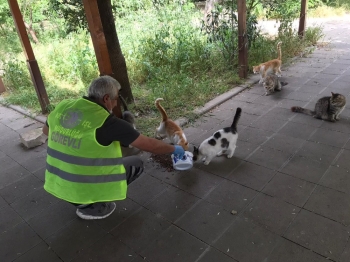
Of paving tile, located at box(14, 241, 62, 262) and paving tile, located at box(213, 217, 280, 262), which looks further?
paving tile, located at box(14, 241, 62, 262)

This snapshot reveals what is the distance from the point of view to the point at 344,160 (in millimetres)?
3268

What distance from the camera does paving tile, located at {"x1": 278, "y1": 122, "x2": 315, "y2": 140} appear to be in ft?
12.9

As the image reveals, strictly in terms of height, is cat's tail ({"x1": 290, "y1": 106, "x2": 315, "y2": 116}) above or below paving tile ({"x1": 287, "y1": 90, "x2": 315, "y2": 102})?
above

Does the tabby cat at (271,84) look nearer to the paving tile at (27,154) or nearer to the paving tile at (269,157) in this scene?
the paving tile at (269,157)

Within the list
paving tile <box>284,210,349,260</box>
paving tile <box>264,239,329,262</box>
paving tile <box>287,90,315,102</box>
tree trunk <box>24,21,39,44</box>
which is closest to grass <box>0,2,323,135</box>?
paving tile <box>287,90,315,102</box>

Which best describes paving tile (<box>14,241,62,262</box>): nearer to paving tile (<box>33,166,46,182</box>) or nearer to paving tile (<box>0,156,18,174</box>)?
paving tile (<box>33,166,46,182</box>)

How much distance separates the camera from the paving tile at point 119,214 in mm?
2699

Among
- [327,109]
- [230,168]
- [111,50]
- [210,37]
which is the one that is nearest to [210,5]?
[210,37]

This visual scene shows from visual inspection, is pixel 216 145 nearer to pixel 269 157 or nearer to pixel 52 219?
pixel 269 157

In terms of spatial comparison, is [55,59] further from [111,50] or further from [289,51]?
[289,51]

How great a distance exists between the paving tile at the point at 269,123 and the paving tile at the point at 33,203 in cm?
309

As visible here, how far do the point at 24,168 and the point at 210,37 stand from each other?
Answer: 213 inches

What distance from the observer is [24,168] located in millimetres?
3871

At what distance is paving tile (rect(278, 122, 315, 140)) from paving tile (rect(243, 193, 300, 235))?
4.90 ft
